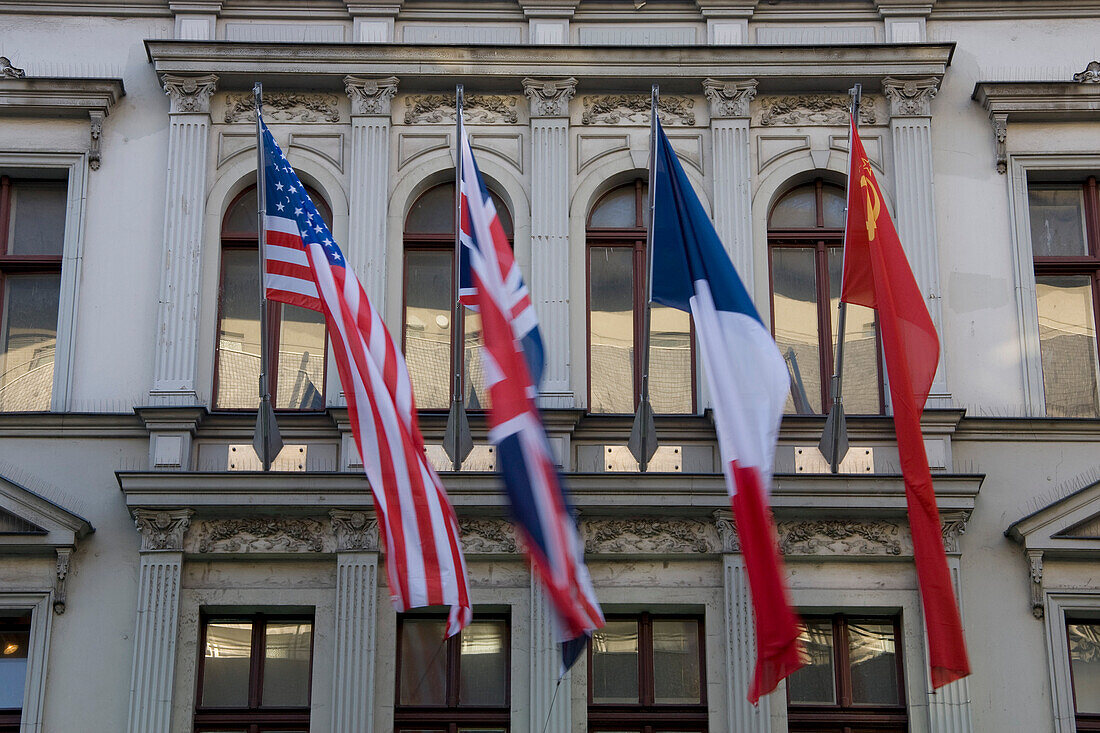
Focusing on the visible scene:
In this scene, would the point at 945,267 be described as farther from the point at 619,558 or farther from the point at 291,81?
the point at 291,81

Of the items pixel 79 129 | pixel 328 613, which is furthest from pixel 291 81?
pixel 328 613

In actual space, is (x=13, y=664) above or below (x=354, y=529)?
below

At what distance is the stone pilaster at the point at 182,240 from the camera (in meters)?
17.9

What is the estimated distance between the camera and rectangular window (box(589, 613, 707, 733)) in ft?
55.6

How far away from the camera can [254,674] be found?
1720cm

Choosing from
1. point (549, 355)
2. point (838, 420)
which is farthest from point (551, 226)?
point (838, 420)

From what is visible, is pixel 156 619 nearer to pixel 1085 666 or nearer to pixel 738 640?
pixel 738 640

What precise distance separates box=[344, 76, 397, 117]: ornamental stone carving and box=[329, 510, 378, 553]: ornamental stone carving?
4520mm

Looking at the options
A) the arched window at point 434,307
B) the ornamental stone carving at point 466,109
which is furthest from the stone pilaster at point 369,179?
the arched window at point 434,307

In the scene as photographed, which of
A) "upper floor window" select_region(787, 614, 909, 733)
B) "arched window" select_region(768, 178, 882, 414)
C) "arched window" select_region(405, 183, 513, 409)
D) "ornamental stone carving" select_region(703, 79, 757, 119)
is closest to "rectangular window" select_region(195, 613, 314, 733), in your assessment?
"arched window" select_region(405, 183, 513, 409)

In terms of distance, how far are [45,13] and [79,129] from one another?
1521 millimetres

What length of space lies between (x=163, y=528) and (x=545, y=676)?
4.03 metres

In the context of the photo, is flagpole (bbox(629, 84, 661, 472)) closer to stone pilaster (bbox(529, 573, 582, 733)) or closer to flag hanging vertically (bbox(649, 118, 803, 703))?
flag hanging vertically (bbox(649, 118, 803, 703))

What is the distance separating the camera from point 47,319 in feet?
61.4
